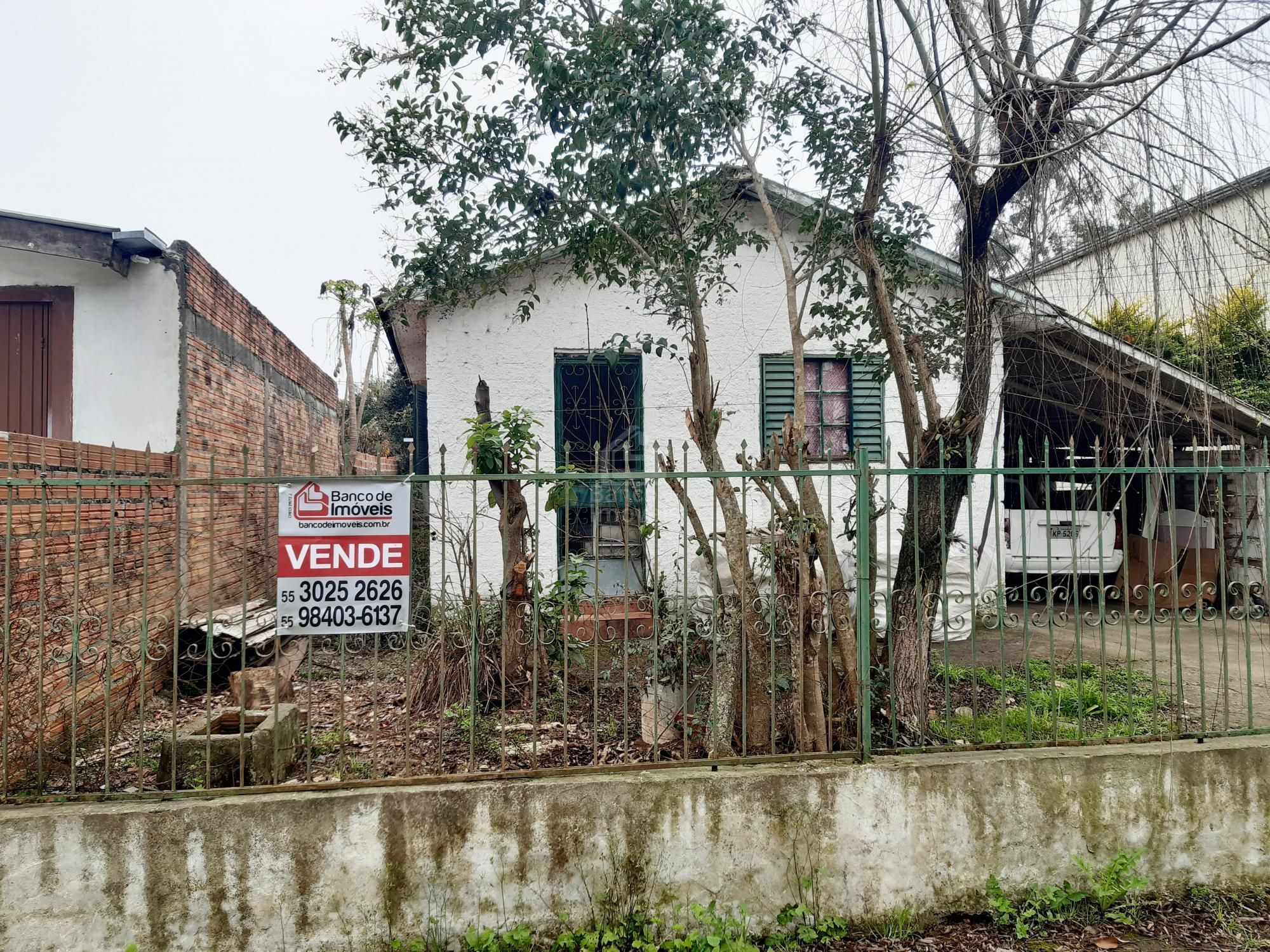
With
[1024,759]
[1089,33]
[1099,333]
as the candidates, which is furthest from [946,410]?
[1024,759]

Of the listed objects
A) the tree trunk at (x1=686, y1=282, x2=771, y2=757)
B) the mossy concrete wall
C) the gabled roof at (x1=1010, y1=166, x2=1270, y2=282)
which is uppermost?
the gabled roof at (x1=1010, y1=166, x2=1270, y2=282)

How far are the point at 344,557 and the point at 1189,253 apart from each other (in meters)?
4.30

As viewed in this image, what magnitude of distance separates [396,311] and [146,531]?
4.93 meters

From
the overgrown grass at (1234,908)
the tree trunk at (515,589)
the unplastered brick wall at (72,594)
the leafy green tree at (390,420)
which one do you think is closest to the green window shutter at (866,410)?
the tree trunk at (515,589)

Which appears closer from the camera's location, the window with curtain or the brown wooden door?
the brown wooden door

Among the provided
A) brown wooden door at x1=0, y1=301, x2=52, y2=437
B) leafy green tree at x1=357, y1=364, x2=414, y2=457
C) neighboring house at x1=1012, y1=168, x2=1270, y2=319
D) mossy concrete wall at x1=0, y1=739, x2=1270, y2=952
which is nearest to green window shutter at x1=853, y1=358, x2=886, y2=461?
neighboring house at x1=1012, y1=168, x2=1270, y2=319

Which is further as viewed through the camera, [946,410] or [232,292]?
[946,410]

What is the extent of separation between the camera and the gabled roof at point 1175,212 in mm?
3812

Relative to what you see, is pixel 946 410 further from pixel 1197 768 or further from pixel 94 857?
pixel 94 857

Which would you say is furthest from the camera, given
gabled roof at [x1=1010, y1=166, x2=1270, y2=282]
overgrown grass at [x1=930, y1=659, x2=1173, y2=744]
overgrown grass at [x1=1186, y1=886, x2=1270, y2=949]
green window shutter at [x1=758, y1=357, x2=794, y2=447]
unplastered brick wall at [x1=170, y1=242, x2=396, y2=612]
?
green window shutter at [x1=758, y1=357, x2=794, y2=447]

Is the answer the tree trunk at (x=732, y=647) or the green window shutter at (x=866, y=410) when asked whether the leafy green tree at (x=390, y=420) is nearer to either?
the green window shutter at (x=866, y=410)

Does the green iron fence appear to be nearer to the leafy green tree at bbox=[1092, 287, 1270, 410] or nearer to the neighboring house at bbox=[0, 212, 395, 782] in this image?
the neighboring house at bbox=[0, 212, 395, 782]

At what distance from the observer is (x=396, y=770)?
4.01m

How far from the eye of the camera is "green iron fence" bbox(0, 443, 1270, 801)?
3.54 meters
